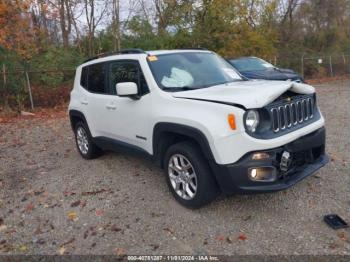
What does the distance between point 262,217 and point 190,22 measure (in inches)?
728

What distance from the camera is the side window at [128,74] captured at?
175 inches

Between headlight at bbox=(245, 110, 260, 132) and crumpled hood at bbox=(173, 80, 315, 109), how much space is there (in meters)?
0.08

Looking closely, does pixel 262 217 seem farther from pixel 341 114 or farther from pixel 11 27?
pixel 11 27

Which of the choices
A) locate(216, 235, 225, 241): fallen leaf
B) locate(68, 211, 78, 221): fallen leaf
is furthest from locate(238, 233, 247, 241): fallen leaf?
locate(68, 211, 78, 221): fallen leaf

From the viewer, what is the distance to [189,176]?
12.8 feet

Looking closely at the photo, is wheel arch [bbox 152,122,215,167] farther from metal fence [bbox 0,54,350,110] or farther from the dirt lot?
metal fence [bbox 0,54,350,110]

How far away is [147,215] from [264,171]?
4.79 ft

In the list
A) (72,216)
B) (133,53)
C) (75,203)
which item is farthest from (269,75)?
(72,216)

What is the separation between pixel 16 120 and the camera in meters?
11.2

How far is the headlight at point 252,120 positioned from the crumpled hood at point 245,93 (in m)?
0.08

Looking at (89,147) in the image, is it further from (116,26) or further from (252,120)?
(116,26)

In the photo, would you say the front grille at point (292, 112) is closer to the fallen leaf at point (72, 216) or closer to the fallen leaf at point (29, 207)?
the fallen leaf at point (72, 216)

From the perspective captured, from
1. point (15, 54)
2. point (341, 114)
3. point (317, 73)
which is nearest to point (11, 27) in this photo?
point (15, 54)

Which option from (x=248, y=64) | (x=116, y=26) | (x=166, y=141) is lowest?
(x=166, y=141)
